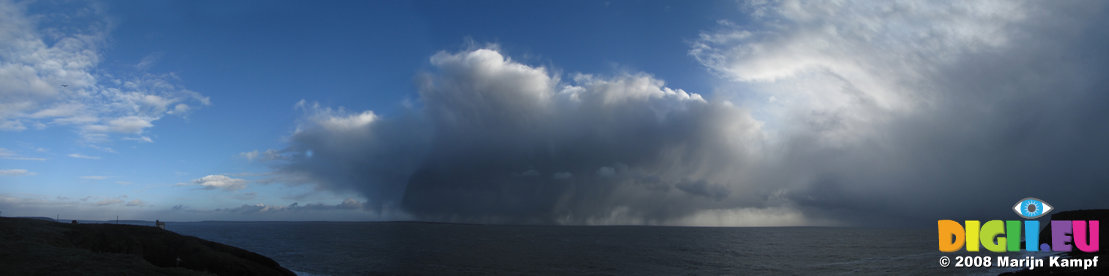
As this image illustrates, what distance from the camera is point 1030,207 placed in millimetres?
50406

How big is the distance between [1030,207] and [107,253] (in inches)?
3300

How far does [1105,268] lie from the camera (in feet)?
143

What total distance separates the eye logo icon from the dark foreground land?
2916 inches

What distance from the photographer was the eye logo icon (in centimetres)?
4891

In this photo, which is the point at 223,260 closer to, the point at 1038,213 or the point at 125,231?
the point at 125,231

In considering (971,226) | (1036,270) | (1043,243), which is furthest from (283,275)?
(1043,243)

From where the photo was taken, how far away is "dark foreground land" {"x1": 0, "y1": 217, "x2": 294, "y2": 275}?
101 feet

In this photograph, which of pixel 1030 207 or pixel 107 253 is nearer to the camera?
pixel 107 253

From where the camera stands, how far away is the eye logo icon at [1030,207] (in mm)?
48906

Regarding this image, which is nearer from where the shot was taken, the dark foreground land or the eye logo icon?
the dark foreground land

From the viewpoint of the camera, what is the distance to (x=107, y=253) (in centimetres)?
3603

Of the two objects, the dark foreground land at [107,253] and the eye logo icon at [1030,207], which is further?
the eye logo icon at [1030,207]

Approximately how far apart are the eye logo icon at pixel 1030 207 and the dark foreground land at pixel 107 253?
74.1 m

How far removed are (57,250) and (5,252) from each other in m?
2.92
